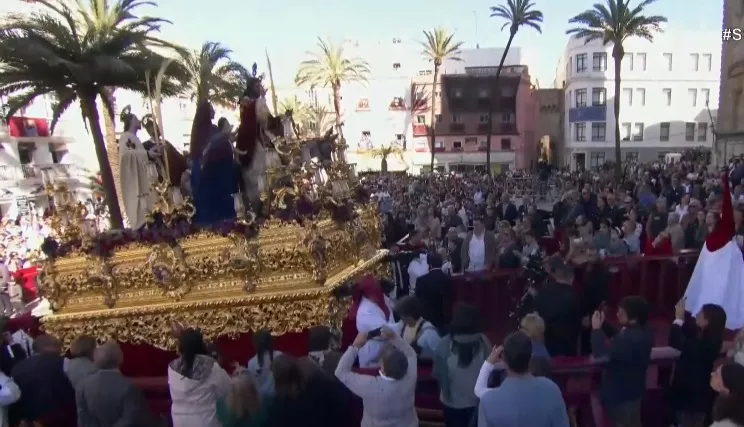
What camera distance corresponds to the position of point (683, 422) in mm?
4246

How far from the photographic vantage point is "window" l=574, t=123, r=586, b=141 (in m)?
45.8

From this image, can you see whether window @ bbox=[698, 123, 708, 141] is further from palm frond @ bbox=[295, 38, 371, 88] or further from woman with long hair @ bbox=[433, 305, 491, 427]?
woman with long hair @ bbox=[433, 305, 491, 427]

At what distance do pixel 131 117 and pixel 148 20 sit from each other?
9842 mm

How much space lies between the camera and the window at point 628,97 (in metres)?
44.9

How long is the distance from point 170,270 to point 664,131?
47.7 m

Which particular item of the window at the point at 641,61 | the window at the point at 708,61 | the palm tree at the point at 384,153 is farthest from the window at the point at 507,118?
the window at the point at 708,61

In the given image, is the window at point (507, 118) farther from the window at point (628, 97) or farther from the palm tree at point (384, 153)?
the palm tree at point (384, 153)

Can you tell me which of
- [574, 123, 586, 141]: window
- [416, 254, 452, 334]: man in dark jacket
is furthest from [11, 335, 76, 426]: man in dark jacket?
[574, 123, 586, 141]: window

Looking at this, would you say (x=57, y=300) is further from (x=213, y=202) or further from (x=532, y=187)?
(x=532, y=187)

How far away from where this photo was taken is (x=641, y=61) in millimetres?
44406

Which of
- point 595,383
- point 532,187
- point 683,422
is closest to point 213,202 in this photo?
point 595,383

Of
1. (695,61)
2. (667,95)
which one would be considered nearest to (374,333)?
(667,95)

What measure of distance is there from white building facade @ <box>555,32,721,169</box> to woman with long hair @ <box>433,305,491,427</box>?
1760 inches

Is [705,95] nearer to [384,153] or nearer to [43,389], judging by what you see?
[384,153]
